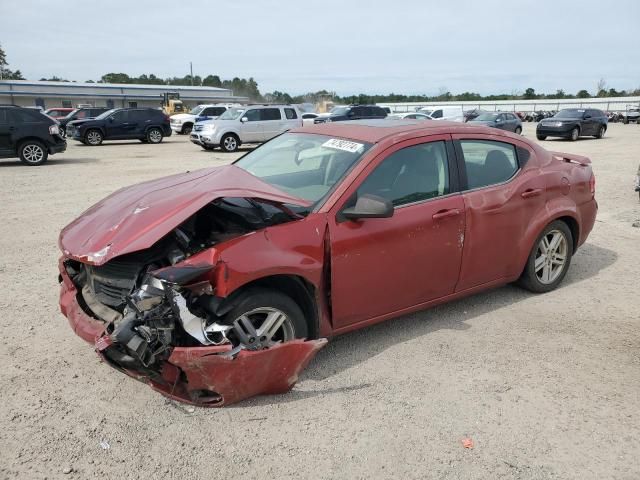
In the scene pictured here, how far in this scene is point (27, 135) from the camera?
14.9 metres

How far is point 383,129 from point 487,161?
100 cm

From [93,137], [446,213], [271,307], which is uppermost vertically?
[93,137]

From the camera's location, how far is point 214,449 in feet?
9.21

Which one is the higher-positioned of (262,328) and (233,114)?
(233,114)

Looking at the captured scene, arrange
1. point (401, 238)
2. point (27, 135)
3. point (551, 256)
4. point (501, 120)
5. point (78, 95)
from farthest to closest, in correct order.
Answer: point (78, 95) → point (501, 120) → point (27, 135) → point (551, 256) → point (401, 238)

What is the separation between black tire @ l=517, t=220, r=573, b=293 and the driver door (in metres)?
1.08

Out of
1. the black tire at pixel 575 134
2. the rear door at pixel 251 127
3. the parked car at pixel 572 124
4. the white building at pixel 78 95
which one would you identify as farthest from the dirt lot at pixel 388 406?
the white building at pixel 78 95

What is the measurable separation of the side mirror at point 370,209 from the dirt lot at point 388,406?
108 centimetres

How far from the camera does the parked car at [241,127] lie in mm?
20078

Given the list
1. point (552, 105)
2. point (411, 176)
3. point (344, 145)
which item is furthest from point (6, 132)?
point (552, 105)

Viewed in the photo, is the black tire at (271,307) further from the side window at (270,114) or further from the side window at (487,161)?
the side window at (270,114)

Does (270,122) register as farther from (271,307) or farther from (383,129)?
(271,307)

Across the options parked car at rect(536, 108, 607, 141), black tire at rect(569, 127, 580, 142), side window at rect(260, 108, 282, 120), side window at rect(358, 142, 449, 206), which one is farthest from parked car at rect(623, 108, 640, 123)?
side window at rect(358, 142, 449, 206)

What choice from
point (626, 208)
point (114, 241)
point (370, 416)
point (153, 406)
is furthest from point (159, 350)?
point (626, 208)
